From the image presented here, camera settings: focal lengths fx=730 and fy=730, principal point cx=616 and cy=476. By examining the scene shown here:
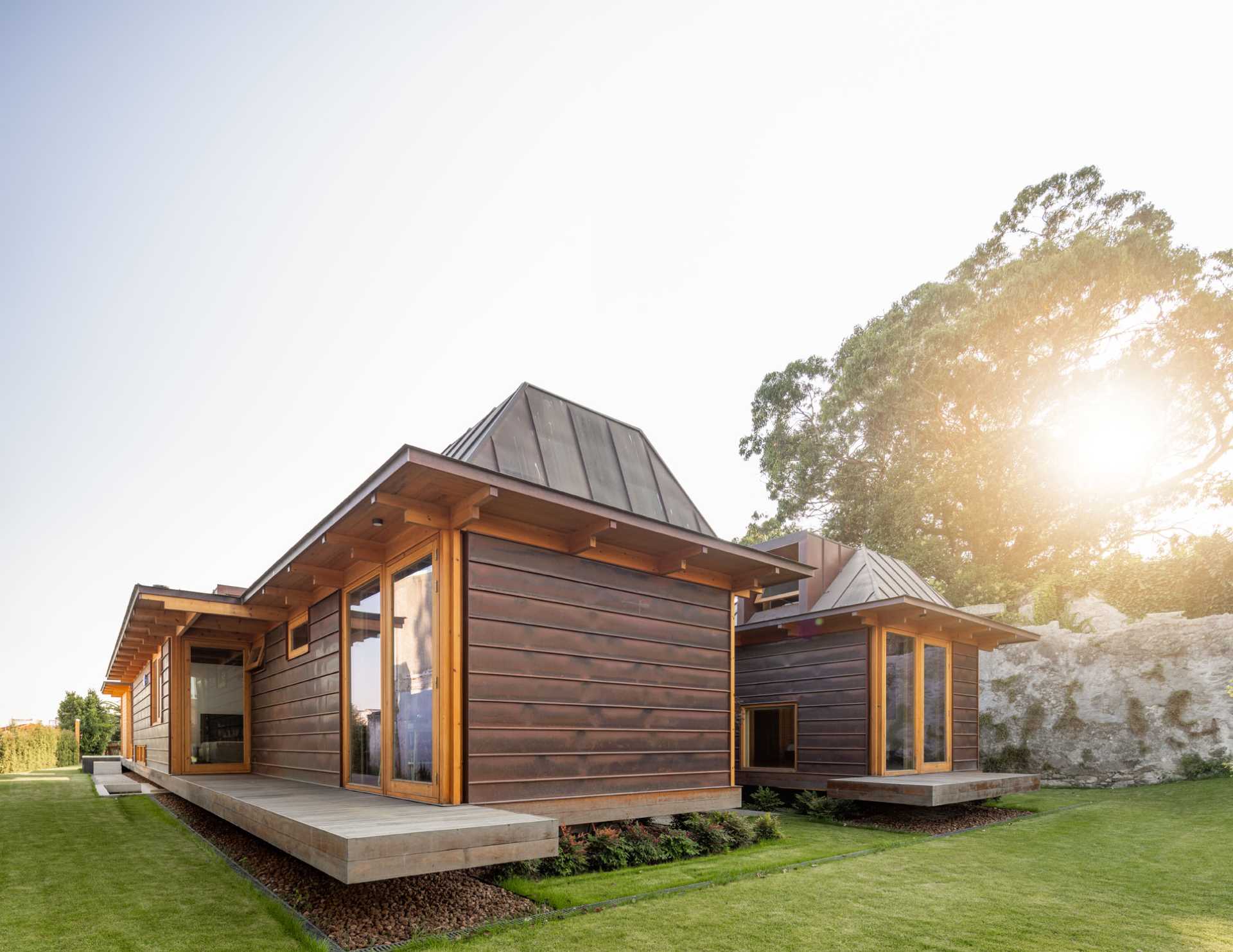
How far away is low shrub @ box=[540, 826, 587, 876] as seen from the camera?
230 inches

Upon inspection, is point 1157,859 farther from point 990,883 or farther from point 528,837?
point 528,837

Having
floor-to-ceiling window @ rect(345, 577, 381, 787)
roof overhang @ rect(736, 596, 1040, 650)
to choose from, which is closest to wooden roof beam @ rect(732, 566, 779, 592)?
roof overhang @ rect(736, 596, 1040, 650)

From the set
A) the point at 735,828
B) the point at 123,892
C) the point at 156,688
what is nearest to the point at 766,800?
the point at 735,828

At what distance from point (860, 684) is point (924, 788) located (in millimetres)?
1778

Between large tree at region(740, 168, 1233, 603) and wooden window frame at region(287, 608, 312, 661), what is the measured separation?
17276mm

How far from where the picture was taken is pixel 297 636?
30.7 feet

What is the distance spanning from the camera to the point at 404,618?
6.43 meters

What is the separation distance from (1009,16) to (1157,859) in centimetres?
1389

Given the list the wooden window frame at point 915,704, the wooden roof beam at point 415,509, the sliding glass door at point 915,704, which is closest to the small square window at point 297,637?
the wooden roof beam at point 415,509

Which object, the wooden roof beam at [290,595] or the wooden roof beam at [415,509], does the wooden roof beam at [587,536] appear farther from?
the wooden roof beam at [290,595]

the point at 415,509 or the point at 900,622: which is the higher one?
the point at 415,509

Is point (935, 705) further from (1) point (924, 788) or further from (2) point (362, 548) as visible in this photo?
(2) point (362, 548)

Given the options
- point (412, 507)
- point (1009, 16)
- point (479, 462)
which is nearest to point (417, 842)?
point (412, 507)

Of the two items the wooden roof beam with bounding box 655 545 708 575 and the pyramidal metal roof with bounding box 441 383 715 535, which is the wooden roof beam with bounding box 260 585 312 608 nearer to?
the pyramidal metal roof with bounding box 441 383 715 535
